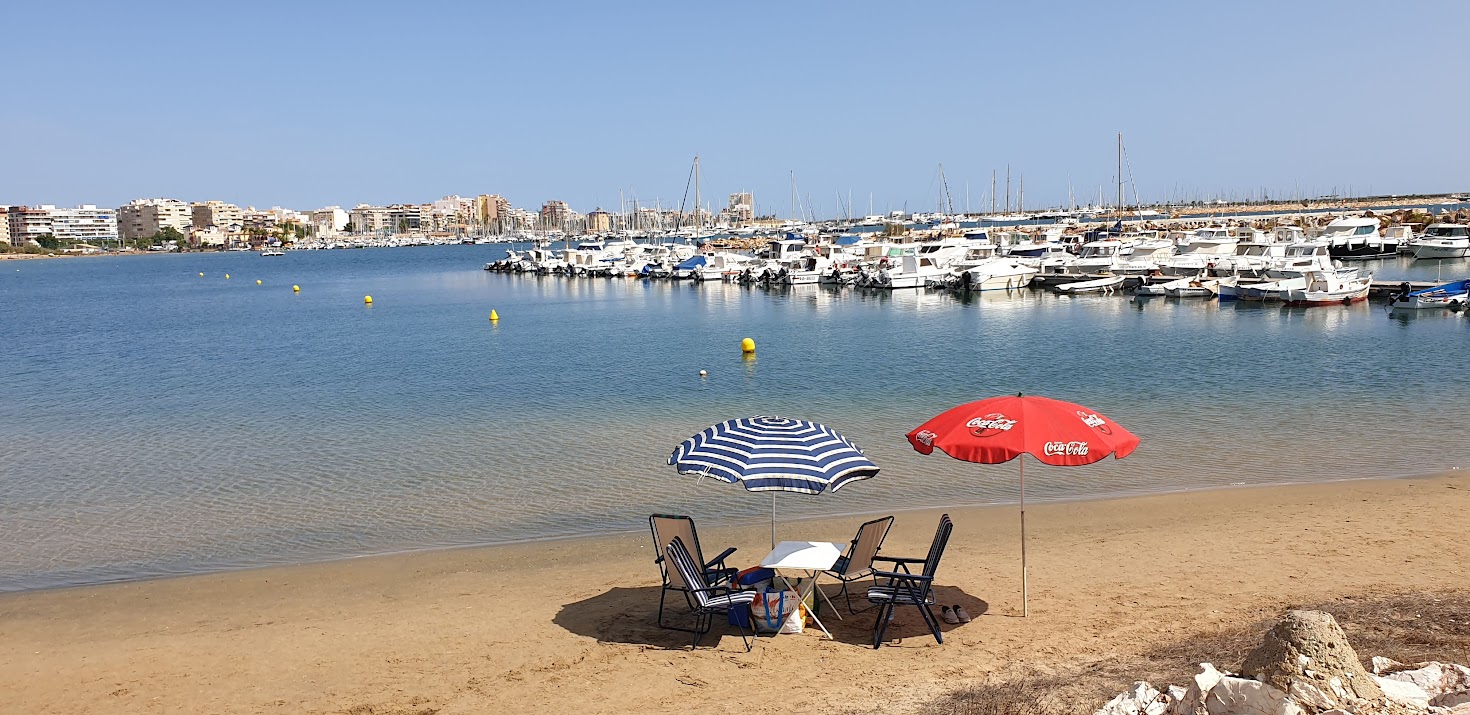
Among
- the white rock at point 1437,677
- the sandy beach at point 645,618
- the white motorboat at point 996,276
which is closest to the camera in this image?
the white rock at point 1437,677

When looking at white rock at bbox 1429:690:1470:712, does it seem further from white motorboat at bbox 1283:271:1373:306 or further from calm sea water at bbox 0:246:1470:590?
white motorboat at bbox 1283:271:1373:306


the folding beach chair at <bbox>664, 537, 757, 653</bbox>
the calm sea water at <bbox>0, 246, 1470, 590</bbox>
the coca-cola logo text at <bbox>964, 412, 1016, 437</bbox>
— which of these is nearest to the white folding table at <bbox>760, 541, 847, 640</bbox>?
the folding beach chair at <bbox>664, 537, 757, 653</bbox>

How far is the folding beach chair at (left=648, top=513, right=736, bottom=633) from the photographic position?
8.45 meters

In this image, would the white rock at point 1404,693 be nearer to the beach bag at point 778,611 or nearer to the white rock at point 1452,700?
the white rock at point 1452,700

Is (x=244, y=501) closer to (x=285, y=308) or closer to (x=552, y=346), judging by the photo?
(x=552, y=346)

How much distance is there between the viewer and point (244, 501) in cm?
1459

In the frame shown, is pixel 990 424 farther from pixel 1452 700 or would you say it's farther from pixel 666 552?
pixel 1452 700

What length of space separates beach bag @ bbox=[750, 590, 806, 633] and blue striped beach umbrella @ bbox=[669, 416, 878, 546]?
0.92 m

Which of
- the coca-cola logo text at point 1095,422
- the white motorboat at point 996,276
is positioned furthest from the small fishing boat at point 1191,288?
the coca-cola logo text at point 1095,422

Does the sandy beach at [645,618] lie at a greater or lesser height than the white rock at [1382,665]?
lesser

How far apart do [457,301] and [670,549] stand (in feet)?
185

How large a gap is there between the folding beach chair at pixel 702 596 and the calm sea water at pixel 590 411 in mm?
4352

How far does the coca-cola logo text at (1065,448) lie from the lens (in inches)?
303

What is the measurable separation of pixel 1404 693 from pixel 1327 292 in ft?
127
